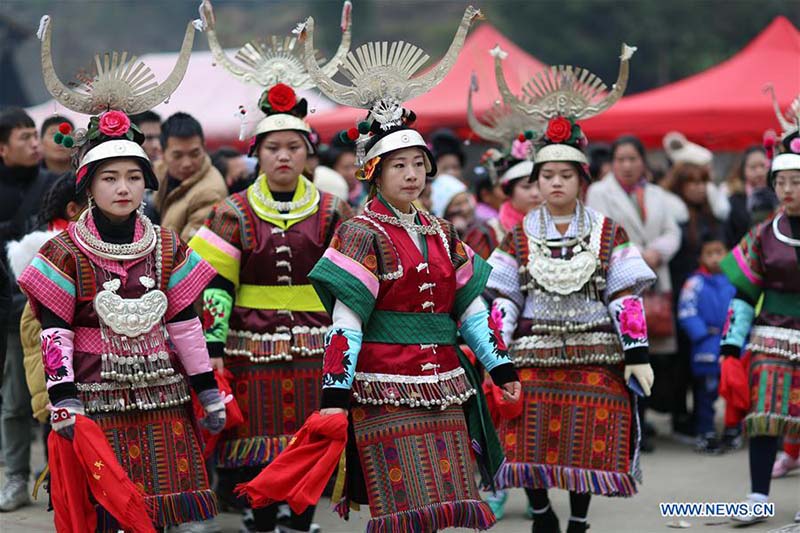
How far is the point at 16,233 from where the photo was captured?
7379 millimetres

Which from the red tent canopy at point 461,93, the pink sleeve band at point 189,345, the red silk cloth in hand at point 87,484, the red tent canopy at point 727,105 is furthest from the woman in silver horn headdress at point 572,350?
the red tent canopy at point 461,93

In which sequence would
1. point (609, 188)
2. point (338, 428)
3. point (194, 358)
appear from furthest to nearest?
point (609, 188) < point (194, 358) < point (338, 428)

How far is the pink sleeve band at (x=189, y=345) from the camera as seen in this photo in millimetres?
5094

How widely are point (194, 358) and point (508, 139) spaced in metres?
3.13

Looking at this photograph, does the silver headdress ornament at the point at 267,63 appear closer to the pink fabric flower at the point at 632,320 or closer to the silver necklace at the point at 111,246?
the silver necklace at the point at 111,246

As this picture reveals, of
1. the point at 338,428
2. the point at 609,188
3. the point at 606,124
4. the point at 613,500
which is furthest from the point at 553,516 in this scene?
the point at 606,124

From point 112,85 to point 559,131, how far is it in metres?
2.24

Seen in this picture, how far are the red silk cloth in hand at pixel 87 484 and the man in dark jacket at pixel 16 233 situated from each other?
2237 mm

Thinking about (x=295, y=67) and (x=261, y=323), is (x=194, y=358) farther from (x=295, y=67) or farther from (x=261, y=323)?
(x=295, y=67)

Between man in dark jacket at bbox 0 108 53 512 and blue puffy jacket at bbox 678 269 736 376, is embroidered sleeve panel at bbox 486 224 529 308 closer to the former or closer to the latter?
man in dark jacket at bbox 0 108 53 512

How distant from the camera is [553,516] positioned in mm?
6047

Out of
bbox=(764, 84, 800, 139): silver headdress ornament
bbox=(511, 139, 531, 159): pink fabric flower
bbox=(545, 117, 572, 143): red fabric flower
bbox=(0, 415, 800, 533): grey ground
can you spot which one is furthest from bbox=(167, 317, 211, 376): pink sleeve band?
bbox=(764, 84, 800, 139): silver headdress ornament

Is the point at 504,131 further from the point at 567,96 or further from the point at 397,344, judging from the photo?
the point at 397,344

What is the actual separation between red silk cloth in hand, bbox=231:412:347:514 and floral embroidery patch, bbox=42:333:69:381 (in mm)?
860
